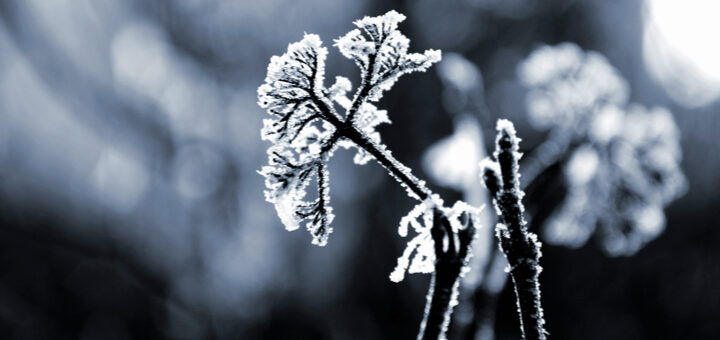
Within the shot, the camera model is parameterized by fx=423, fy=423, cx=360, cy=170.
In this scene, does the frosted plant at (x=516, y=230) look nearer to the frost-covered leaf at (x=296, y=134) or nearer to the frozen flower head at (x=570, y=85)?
the frost-covered leaf at (x=296, y=134)

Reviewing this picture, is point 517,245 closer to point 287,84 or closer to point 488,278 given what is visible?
point 287,84

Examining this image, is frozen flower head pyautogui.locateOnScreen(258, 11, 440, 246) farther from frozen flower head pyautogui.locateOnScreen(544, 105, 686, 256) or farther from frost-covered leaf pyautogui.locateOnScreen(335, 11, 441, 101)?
frozen flower head pyautogui.locateOnScreen(544, 105, 686, 256)

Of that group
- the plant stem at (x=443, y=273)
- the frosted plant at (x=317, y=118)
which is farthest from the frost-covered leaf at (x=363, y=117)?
the plant stem at (x=443, y=273)

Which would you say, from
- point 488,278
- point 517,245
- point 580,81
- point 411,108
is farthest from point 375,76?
point 411,108

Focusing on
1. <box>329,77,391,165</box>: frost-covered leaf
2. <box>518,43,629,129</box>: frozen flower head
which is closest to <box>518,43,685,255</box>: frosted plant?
<box>518,43,629,129</box>: frozen flower head

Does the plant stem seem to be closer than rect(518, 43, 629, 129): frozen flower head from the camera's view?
Yes

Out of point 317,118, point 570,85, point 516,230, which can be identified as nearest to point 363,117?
point 317,118
